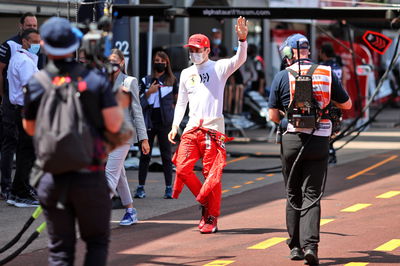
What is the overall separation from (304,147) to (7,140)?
516 centimetres

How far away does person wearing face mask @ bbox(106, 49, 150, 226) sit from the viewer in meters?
10.3

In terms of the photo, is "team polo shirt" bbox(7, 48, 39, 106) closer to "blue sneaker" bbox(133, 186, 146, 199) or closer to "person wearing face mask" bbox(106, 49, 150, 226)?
"person wearing face mask" bbox(106, 49, 150, 226)

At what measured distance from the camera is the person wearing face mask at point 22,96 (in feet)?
39.0

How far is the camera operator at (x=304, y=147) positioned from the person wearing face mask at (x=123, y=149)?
7.33 feet

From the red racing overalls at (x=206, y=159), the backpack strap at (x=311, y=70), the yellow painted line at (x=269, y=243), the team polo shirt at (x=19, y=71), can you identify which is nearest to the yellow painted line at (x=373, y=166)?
the red racing overalls at (x=206, y=159)

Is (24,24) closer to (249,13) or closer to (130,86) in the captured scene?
(130,86)

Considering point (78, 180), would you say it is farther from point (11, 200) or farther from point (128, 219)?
point (11, 200)

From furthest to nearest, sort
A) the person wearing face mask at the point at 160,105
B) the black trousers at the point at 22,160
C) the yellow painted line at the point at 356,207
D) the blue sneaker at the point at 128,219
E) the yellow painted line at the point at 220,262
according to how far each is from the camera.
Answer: the person wearing face mask at the point at 160,105, the black trousers at the point at 22,160, the yellow painted line at the point at 356,207, the blue sneaker at the point at 128,219, the yellow painted line at the point at 220,262

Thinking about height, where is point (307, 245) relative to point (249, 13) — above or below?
below

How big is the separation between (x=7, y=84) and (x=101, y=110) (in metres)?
6.55

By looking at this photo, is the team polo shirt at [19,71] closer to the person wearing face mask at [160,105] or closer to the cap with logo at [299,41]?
the person wearing face mask at [160,105]

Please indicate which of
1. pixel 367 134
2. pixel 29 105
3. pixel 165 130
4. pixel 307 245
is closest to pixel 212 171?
pixel 307 245

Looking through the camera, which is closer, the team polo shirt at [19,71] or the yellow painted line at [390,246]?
the yellow painted line at [390,246]

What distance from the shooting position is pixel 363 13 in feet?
54.2
